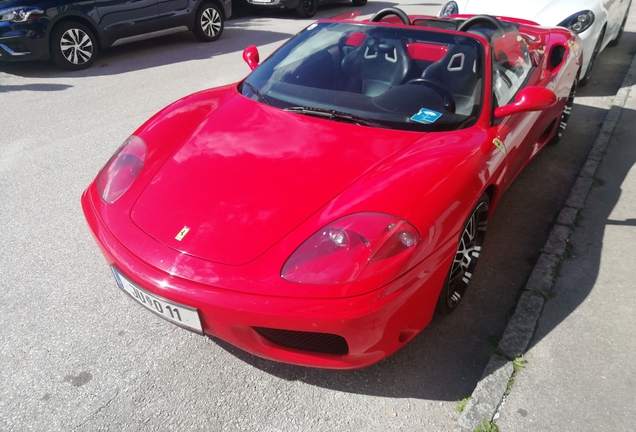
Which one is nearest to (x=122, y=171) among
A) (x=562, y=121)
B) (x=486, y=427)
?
(x=486, y=427)

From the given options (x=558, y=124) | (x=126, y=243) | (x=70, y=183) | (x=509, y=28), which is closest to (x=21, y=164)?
(x=70, y=183)

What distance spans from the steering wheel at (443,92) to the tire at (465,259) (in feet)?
1.67

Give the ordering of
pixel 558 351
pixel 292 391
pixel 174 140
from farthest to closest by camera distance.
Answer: pixel 174 140 < pixel 558 351 < pixel 292 391

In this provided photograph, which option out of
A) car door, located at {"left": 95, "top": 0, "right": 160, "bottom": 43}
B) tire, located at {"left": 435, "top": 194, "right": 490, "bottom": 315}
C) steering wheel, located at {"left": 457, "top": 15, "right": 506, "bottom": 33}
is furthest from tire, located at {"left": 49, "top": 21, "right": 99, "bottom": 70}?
tire, located at {"left": 435, "top": 194, "right": 490, "bottom": 315}

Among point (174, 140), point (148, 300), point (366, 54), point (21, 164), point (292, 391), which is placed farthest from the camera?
point (21, 164)

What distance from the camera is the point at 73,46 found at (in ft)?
23.9

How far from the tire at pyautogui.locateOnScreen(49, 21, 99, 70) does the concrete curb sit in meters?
6.55

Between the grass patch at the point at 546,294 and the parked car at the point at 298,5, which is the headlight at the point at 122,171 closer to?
the grass patch at the point at 546,294

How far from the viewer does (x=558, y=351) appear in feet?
8.13

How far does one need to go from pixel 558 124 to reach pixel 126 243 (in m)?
3.74

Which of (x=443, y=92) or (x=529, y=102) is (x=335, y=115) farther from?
(x=529, y=102)

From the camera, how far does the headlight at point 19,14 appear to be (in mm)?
6797

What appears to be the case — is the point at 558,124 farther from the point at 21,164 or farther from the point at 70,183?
the point at 21,164

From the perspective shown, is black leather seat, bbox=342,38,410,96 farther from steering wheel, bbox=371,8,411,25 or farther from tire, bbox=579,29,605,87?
tire, bbox=579,29,605,87
